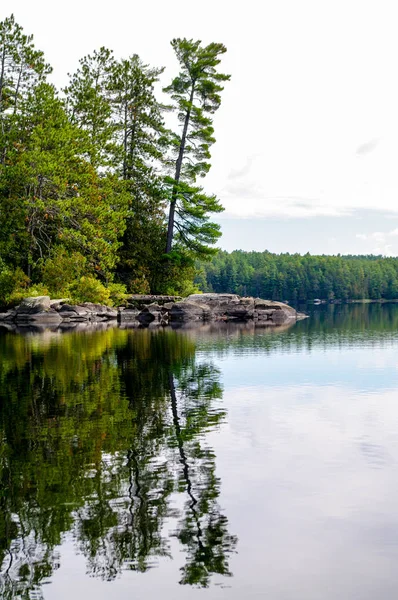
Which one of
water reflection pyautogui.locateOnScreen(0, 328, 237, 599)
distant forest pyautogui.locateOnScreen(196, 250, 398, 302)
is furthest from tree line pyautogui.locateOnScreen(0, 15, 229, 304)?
distant forest pyautogui.locateOnScreen(196, 250, 398, 302)

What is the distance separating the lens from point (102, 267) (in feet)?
156

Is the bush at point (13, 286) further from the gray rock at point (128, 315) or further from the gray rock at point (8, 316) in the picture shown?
the gray rock at point (128, 315)

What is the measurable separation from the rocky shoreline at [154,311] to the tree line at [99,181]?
1.69 m

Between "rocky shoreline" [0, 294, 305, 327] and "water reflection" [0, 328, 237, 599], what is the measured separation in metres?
24.3

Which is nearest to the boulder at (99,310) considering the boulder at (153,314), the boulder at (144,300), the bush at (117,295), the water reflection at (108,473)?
the boulder at (153,314)

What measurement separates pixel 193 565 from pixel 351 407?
25.9 ft

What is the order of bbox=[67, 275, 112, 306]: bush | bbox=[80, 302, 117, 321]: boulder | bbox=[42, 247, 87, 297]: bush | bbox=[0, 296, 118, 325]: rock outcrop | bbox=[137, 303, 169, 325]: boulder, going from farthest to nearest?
bbox=[137, 303, 169, 325]: boulder, bbox=[67, 275, 112, 306]: bush, bbox=[80, 302, 117, 321]: boulder, bbox=[42, 247, 87, 297]: bush, bbox=[0, 296, 118, 325]: rock outcrop

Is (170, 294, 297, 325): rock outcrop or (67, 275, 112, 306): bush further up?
(67, 275, 112, 306): bush

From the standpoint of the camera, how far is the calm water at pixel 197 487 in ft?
18.9

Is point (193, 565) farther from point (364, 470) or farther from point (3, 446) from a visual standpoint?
point (3, 446)

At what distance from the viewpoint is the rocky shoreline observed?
4172 cm

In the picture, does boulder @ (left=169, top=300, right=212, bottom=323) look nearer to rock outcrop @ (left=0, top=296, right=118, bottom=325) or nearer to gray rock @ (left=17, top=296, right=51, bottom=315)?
rock outcrop @ (left=0, top=296, right=118, bottom=325)

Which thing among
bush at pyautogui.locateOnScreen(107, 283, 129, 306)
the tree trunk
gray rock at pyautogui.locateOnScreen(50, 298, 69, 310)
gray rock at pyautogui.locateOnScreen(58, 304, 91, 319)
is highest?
the tree trunk

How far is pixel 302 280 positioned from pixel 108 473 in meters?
145
